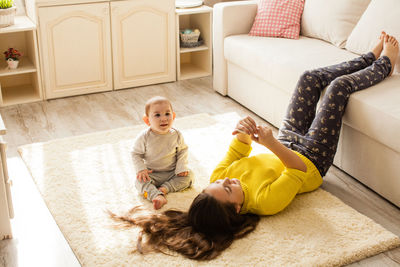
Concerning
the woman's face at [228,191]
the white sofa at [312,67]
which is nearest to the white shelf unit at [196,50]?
the white sofa at [312,67]

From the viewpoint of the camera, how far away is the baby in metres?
2.14

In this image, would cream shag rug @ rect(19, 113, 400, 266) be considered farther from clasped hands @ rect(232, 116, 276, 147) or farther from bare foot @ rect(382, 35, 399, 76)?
bare foot @ rect(382, 35, 399, 76)

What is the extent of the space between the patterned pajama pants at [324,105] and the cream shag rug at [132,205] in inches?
7.9

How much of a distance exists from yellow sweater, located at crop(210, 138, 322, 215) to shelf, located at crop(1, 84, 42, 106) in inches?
67.9

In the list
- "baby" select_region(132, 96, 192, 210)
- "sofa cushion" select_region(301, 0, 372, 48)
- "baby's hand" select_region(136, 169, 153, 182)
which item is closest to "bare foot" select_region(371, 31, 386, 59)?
"sofa cushion" select_region(301, 0, 372, 48)

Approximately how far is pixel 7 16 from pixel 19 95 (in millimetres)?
548

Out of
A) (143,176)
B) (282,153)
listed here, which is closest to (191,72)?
(143,176)

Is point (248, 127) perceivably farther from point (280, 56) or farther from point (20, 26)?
point (20, 26)

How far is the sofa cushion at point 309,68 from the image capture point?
211cm

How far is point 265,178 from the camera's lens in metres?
2.05

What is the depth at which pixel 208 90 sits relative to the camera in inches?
142

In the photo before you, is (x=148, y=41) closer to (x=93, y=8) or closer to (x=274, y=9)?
(x=93, y=8)

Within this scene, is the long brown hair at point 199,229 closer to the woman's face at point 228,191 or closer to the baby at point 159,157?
the woman's face at point 228,191

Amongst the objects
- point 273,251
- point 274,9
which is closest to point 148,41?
point 274,9
